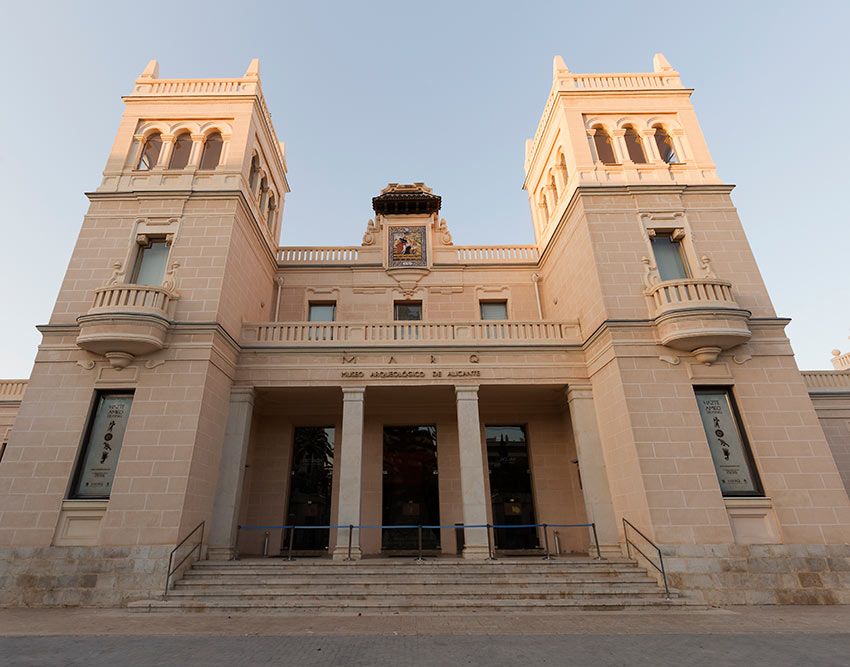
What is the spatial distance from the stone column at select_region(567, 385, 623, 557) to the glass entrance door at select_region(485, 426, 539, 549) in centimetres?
353

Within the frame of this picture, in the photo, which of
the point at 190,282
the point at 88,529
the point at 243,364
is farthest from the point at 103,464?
the point at 190,282

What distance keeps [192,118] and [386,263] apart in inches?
383

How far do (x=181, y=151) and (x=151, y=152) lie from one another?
1143mm

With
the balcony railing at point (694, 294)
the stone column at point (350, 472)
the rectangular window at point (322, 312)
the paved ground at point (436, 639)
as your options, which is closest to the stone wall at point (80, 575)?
the paved ground at point (436, 639)

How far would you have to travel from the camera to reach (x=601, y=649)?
265 inches

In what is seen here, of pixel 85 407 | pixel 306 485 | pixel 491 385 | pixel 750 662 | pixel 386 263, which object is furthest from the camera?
pixel 386 263

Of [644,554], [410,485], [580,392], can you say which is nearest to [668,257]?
[580,392]

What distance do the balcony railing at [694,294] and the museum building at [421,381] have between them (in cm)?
7

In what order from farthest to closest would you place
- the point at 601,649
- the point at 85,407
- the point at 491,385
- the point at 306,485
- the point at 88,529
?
the point at 306,485 → the point at 491,385 → the point at 85,407 → the point at 88,529 → the point at 601,649

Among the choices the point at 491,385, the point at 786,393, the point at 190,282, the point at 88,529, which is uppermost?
the point at 190,282

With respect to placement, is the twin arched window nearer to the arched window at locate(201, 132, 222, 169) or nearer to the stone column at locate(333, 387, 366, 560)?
the arched window at locate(201, 132, 222, 169)

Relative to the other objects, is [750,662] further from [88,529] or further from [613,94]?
[613,94]

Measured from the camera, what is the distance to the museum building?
36.9ft

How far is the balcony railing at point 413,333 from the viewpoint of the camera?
1542 centimetres
